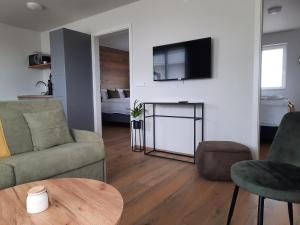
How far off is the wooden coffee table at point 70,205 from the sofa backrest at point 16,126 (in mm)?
912

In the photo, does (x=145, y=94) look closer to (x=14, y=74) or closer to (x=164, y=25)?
(x=164, y=25)

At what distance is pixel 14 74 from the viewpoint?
5.01 meters

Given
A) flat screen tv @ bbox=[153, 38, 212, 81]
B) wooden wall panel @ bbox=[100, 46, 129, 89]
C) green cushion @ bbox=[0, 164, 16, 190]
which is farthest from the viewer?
wooden wall panel @ bbox=[100, 46, 129, 89]

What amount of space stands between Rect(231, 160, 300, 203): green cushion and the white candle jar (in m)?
1.01

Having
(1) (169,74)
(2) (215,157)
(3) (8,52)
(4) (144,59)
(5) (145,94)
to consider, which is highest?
(3) (8,52)

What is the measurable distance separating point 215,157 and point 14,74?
4890 mm

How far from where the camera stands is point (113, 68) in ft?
24.1

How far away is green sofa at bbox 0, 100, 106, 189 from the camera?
163 cm

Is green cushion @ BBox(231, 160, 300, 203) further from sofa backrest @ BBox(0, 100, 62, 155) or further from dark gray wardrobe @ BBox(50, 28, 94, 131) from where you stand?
dark gray wardrobe @ BBox(50, 28, 94, 131)

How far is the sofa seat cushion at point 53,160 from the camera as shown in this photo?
1649mm

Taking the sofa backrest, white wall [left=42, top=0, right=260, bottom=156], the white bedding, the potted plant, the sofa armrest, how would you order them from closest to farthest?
the sofa backrest, the sofa armrest, white wall [left=42, top=0, right=260, bottom=156], the potted plant, the white bedding

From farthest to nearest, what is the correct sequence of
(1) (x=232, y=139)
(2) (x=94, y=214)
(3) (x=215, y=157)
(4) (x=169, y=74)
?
(4) (x=169, y=74) < (1) (x=232, y=139) < (3) (x=215, y=157) < (2) (x=94, y=214)

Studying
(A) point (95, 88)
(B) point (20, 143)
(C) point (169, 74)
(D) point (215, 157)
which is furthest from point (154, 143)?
(B) point (20, 143)

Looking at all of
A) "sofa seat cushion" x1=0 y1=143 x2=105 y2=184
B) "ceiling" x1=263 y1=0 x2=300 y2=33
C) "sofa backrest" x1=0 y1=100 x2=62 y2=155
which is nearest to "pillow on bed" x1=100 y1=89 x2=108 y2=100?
"sofa backrest" x1=0 y1=100 x2=62 y2=155
